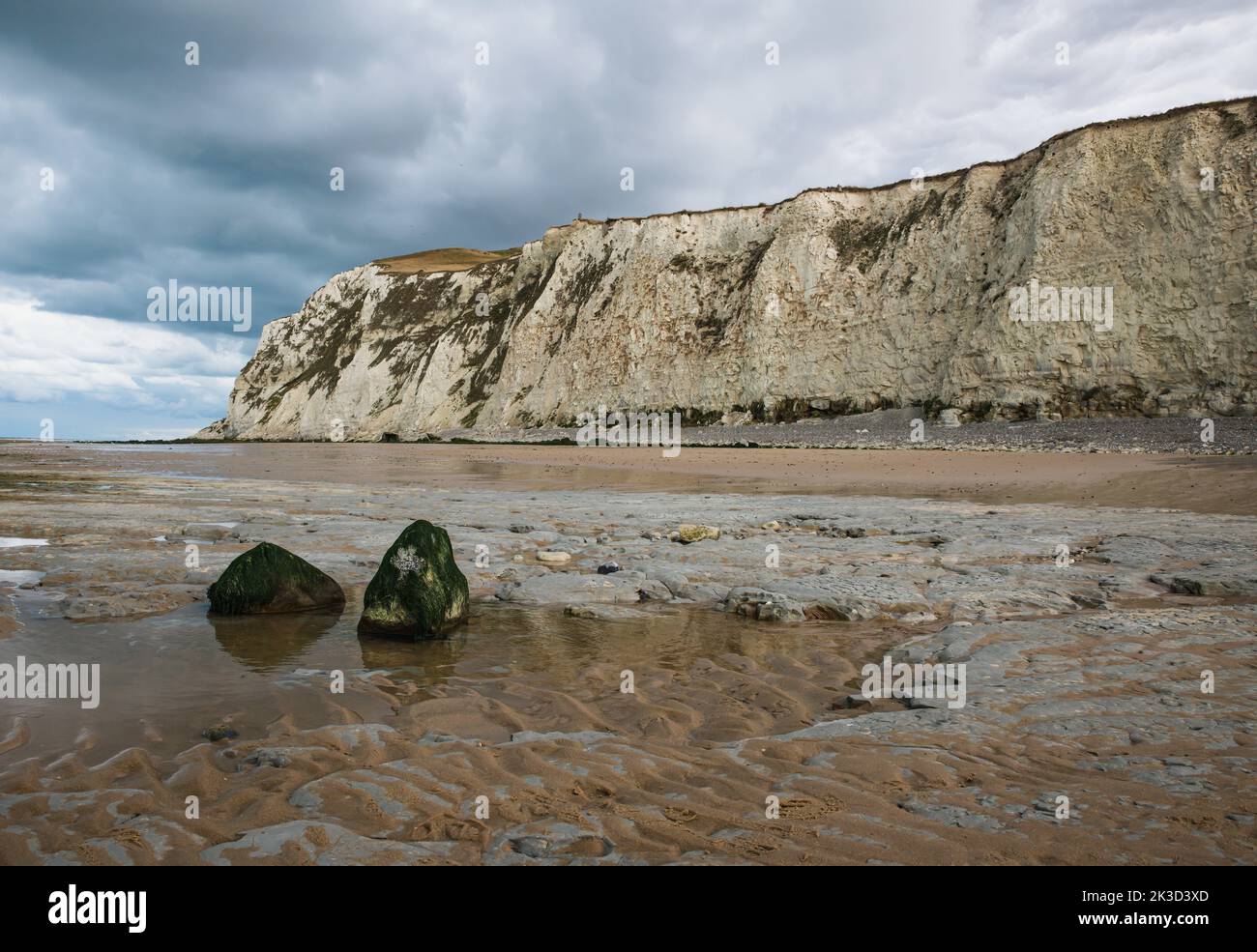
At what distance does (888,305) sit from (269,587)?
139 feet

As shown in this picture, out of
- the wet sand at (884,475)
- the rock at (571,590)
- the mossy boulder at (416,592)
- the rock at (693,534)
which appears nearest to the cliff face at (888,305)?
the wet sand at (884,475)

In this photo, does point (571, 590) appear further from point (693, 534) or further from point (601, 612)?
point (693, 534)

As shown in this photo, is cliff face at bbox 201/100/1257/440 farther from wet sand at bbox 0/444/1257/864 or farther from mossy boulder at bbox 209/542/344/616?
mossy boulder at bbox 209/542/344/616

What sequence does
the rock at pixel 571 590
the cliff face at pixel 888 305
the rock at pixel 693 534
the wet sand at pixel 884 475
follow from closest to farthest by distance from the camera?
the rock at pixel 571 590
the rock at pixel 693 534
the wet sand at pixel 884 475
the cliff face at pixel 888 305

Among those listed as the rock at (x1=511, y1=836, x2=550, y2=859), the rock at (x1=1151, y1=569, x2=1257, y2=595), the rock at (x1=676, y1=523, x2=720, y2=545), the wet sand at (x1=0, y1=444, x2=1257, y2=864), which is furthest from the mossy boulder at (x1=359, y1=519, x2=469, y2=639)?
the rock at (x1=1151, y1=569, x2=1257, y2=595)

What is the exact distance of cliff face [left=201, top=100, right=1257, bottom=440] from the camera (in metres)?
32.6

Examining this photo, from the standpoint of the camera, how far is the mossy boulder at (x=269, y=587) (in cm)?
652

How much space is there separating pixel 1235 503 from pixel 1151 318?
2451 cm

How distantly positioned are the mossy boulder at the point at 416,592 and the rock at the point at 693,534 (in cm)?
424

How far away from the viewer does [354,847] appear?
2752 mm

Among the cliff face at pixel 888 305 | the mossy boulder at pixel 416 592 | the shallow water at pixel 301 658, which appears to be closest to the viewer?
the shallow water at pixel 301 658

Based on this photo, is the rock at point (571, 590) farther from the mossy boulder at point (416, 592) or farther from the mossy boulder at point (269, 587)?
the mossy boulder at point (269, 587)

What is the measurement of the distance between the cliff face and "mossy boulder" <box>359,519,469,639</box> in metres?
35.9
